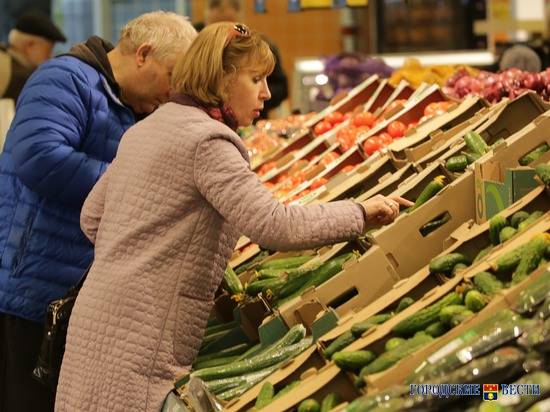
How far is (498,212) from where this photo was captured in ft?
10.4

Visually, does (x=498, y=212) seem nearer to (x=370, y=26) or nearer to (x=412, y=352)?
(x=412, y=352)

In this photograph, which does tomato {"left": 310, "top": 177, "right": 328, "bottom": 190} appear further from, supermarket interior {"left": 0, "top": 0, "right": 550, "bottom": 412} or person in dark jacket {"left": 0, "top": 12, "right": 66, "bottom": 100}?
person in dark jacket {"left": 0, "top": 12, "right": 66, "bottom": 100}

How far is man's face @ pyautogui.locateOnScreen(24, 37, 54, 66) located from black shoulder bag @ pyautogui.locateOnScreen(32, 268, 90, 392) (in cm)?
530

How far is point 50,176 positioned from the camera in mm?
3758

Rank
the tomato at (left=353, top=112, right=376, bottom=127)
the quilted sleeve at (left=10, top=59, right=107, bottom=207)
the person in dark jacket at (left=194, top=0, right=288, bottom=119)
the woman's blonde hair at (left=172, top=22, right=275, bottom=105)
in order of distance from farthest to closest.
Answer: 1. the person in dark jacket at (left=194, top=0, right=288, bottom=119)
2. the tomato at (left=353, top=112, right=376, bottom=127)
3. the quilted sleeve at (left=10, top=59, right=107, bottom=207)
4. the woman's blonde hair at (left=172, top=22, right=275, bottom=105)

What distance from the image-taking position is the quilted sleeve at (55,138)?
3.76m

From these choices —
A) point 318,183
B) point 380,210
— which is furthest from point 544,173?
point 318,183

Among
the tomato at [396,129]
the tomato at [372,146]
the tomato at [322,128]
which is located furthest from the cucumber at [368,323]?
the tomato at [322,128]

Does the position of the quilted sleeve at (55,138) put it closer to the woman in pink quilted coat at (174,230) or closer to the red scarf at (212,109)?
the woman in pink quilted coat at (174,230)

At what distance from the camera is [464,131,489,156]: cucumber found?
3678mm

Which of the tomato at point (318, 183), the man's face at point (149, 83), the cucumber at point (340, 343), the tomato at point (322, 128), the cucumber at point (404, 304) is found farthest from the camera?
the tomato at point (322, 128)

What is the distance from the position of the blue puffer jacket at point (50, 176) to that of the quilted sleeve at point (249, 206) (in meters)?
0.94

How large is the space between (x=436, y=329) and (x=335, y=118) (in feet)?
9.96

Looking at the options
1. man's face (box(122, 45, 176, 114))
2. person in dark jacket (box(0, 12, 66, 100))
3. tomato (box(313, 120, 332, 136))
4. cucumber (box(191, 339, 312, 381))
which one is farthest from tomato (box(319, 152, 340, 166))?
person in dark jacket (box(0, 12, 66, 100))
